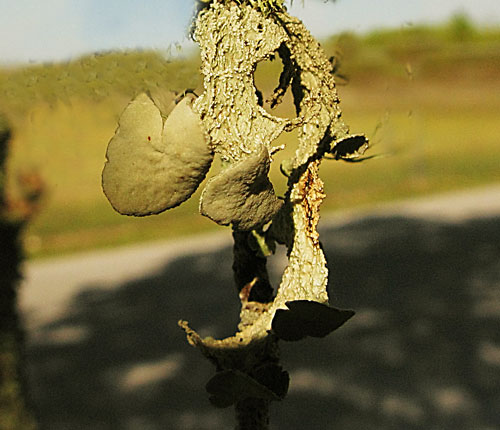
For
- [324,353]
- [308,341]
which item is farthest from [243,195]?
[308,341]

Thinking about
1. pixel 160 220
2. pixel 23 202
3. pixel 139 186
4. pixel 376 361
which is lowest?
pixel 160 220

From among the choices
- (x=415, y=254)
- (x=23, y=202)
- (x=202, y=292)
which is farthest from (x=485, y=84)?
(x=23, y=202)

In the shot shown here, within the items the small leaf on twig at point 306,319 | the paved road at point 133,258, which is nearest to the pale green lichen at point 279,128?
the small leaf on twig at point 306,319

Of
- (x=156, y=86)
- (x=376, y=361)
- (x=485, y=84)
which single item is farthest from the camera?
(x=485, y=84)

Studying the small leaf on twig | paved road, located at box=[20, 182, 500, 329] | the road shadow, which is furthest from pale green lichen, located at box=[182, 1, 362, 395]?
paved road, located at box=[20, 182, 500, 329]

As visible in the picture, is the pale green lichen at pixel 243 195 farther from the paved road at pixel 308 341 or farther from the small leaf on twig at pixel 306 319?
the paved road at pixel 308 341

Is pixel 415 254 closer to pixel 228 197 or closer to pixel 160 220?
pixel 160 220

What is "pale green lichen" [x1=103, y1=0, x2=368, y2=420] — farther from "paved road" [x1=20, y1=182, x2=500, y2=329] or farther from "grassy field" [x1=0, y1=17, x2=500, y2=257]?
"paved road" [x1=20, y1=182, x2=500, y2=329]
